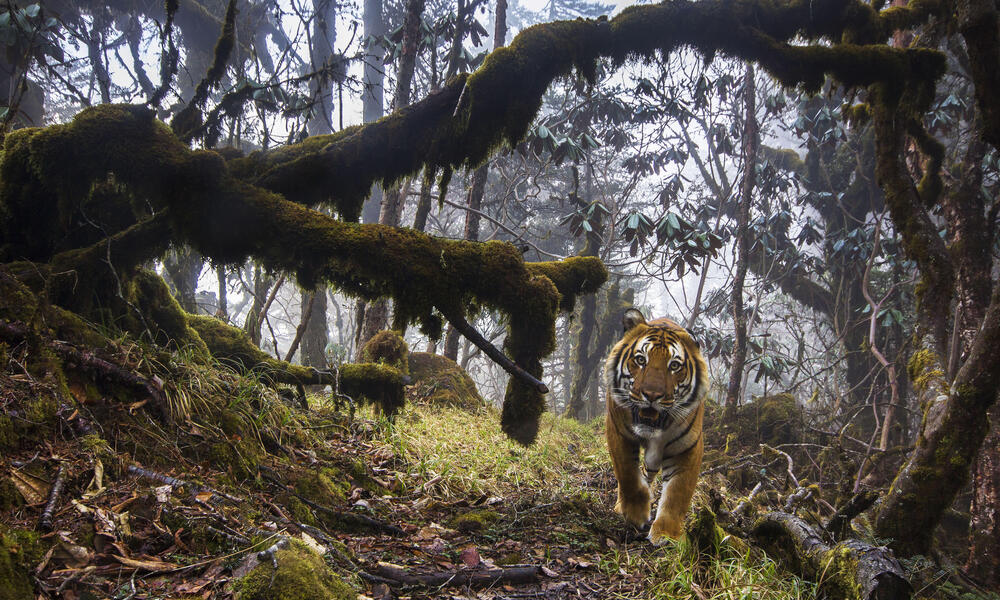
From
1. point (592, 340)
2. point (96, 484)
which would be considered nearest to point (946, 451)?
point (96, 484)

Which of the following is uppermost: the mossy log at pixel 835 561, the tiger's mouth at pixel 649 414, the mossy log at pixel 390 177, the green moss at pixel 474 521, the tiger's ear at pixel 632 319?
the mossy log at pixel 390 177

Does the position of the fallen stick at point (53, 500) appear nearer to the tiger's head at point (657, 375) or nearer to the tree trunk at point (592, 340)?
the tiger's head at point (657, 375)

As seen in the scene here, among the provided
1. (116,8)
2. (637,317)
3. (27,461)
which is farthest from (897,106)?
(116,8)

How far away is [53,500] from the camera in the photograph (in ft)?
7.52

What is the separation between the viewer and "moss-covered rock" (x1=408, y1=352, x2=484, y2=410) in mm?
9477

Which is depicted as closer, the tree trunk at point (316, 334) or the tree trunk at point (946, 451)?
the tree trunk at point (946, 451)

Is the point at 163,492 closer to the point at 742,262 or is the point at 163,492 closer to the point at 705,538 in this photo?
the point at 705,538

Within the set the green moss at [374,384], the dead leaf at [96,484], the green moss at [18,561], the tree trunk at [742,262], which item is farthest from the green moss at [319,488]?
the tree trunk at [742,262]

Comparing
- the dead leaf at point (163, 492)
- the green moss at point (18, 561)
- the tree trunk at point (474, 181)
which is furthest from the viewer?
the tree trunk at point (474, 181)

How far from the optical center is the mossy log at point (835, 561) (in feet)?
7.60

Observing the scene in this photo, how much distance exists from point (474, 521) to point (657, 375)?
172 cm

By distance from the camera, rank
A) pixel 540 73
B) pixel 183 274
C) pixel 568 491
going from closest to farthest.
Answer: pixel 540 73 → pixel 568 491 → pixel 183 274

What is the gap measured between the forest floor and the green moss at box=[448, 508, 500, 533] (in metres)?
0.02

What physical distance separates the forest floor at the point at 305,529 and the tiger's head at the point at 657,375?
94 centimetres
